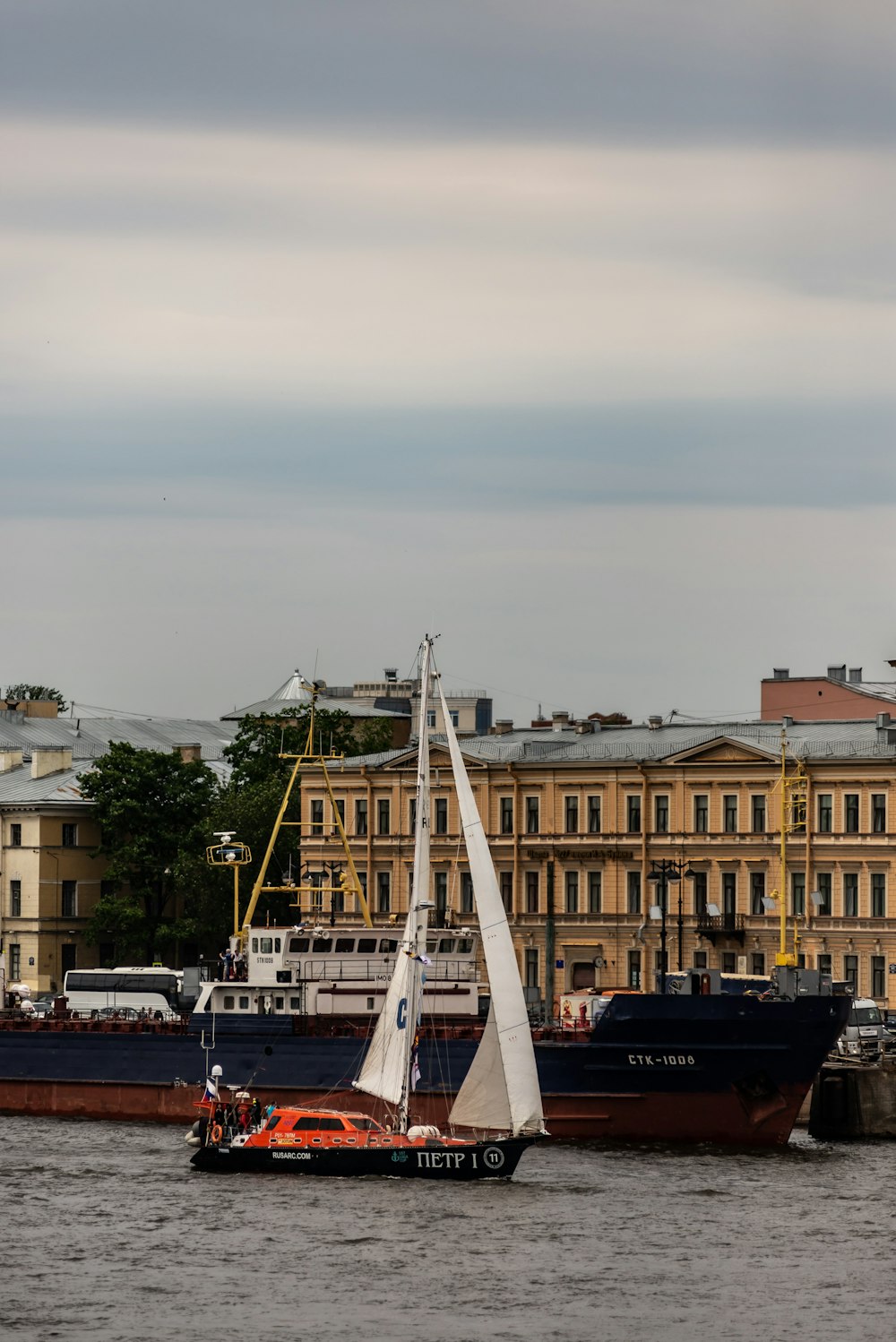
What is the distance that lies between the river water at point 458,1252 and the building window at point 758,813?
38.8 meters

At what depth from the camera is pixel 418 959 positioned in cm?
6538

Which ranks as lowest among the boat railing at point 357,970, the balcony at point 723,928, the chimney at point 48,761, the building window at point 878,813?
the boat railing at point 357,970

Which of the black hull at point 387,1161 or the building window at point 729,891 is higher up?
the building window at point 729,891

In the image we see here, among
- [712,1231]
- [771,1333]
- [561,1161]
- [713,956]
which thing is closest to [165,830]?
[713,956]

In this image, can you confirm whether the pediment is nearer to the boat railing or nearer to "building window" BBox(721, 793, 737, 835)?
"building window" BBox(721, 793, 737, 835)

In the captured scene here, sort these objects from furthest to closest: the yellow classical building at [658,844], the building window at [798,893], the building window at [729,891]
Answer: the building window at [729,891] → the building window at [798,893] → the yellow classical building at [658,844]

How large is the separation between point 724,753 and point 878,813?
7198 millimetres

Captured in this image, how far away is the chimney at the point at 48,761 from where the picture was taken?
134875 mm

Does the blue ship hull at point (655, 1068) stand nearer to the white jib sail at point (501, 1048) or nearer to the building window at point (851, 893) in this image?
the white jib sail at point (501, 1048)

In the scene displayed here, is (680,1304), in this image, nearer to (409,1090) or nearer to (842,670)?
(409,1090)

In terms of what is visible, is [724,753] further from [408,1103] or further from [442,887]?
[408,1103]

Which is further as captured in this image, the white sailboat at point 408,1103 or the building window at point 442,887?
the building window at point 442,887

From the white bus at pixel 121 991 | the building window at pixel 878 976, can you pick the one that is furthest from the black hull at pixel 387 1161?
the building window at pixel 878 976

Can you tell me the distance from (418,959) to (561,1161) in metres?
7.07
